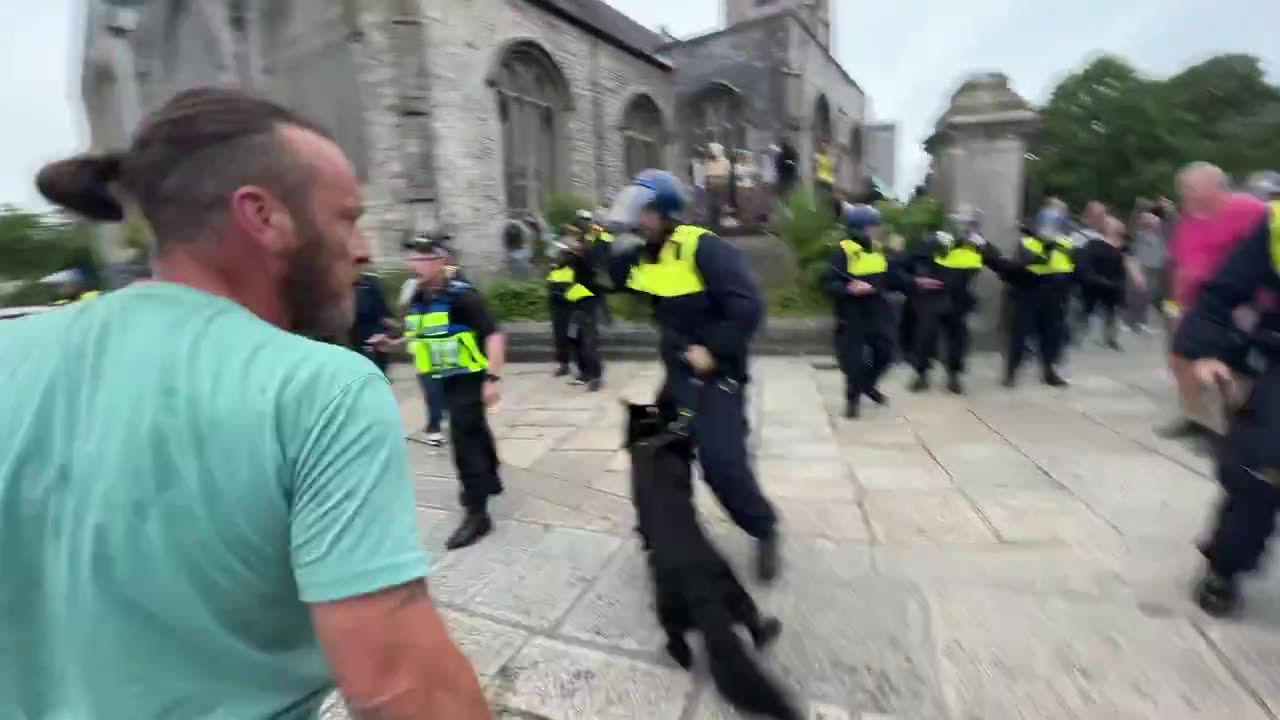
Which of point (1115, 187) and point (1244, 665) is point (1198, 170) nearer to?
point (1244, 665)

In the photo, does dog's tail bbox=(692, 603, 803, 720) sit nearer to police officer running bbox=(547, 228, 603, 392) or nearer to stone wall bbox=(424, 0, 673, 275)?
police officer running bbox=(547, 228, 603, 392)

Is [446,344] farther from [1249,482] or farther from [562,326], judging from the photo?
[562,326]

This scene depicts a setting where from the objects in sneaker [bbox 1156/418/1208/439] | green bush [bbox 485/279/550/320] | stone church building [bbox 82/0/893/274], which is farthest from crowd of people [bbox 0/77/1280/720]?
green bush [bbox 485/279/550/320]

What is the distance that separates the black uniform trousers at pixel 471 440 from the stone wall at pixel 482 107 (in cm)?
1014

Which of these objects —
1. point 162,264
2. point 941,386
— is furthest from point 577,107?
point 162,264

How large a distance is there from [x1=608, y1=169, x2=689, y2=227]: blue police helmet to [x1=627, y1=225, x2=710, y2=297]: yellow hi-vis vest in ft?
Result: 0.38

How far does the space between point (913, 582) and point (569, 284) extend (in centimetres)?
631

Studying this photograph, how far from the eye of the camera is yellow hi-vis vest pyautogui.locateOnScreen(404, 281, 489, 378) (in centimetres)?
444

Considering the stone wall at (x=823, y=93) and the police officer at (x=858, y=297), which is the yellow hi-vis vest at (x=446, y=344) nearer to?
the police officer at (x=858, y=297)

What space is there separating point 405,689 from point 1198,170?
20.7ft

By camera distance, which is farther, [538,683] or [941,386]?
[941,386]

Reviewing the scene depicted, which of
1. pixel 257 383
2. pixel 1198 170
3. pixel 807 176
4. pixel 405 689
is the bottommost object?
pixel 405 689

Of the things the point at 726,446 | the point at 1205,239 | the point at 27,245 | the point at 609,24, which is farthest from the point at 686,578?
the point at 27,245

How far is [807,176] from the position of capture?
23.4 m
